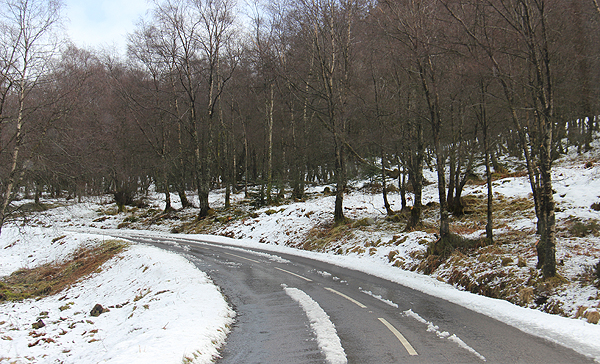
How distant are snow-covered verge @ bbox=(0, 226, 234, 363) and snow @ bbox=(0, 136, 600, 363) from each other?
0.12ft

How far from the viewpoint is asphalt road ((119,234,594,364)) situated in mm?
5473

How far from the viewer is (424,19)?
12891mm

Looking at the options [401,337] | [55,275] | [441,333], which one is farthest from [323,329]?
[55,275]

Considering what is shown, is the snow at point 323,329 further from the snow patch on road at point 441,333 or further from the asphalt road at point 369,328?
the snow patch on road at point 441,333

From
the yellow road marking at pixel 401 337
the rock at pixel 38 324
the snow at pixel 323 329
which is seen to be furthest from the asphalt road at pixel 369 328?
the rock at pixel 38 324

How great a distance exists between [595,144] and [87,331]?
135 feet

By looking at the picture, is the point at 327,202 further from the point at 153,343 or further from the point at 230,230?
the point at 153,343

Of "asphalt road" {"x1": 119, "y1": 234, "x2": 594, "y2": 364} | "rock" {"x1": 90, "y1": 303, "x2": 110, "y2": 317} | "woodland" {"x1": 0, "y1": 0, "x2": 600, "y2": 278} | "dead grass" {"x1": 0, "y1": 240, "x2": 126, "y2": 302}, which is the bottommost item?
"dead grass" {"x1": 0, "y1": 240, "x2": 126, "y2": 302}

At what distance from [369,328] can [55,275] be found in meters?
16.9

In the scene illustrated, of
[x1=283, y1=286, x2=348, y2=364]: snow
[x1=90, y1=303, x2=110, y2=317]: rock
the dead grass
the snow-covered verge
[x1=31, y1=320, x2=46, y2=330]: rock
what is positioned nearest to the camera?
[x1=283, y1=286, x2=348, y2=364]: snow

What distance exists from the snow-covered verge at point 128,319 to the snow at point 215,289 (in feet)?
0.12

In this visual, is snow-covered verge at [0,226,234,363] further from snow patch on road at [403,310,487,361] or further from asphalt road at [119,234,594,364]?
snow patch on road at [403,310,487,361]

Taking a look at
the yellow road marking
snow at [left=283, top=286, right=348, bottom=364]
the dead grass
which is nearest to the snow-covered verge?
the dead grass

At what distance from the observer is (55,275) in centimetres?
1705
